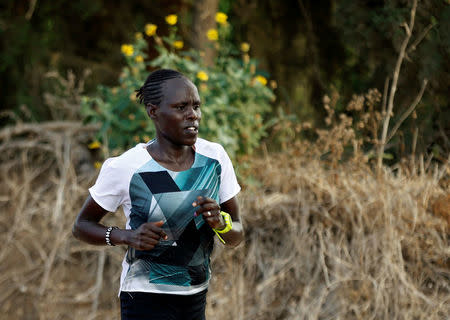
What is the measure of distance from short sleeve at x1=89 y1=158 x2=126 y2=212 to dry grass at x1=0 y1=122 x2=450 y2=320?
1.87 meters

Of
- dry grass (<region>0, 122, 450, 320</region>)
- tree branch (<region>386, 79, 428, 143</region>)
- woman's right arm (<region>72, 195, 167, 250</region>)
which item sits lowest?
dry grass (<region>0, 122, 450, 320</region>)

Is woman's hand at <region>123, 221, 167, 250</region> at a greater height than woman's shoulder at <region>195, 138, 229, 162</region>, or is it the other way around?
woman's shoulder at <region>195, 138, 229, 162</region>

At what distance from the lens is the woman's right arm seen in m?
1.92

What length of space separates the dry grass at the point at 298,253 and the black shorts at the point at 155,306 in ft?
5.27

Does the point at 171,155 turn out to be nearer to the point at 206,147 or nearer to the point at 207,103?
the point at 206,147

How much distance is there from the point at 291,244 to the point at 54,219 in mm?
1955

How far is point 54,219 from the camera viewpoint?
4621 mm

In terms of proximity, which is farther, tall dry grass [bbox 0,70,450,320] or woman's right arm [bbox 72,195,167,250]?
tall dry grass [bbox 0,70,450,320]

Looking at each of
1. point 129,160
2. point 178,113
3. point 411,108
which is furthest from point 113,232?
point 411,108

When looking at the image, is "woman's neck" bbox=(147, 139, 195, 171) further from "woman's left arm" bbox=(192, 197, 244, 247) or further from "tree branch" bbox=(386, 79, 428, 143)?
"tree branch" bbox=(386, 79, 428, 143)

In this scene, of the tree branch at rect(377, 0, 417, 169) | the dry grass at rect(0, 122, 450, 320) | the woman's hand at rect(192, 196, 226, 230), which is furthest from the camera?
the tree branch at rect(377, 0, 417, 169)

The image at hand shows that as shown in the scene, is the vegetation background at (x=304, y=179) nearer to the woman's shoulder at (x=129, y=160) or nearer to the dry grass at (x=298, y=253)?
the dry grass at (x=298, y=253)

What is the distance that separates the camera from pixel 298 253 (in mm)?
3883

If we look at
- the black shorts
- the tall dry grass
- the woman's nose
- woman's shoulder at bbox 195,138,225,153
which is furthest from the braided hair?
the tall dry grass
